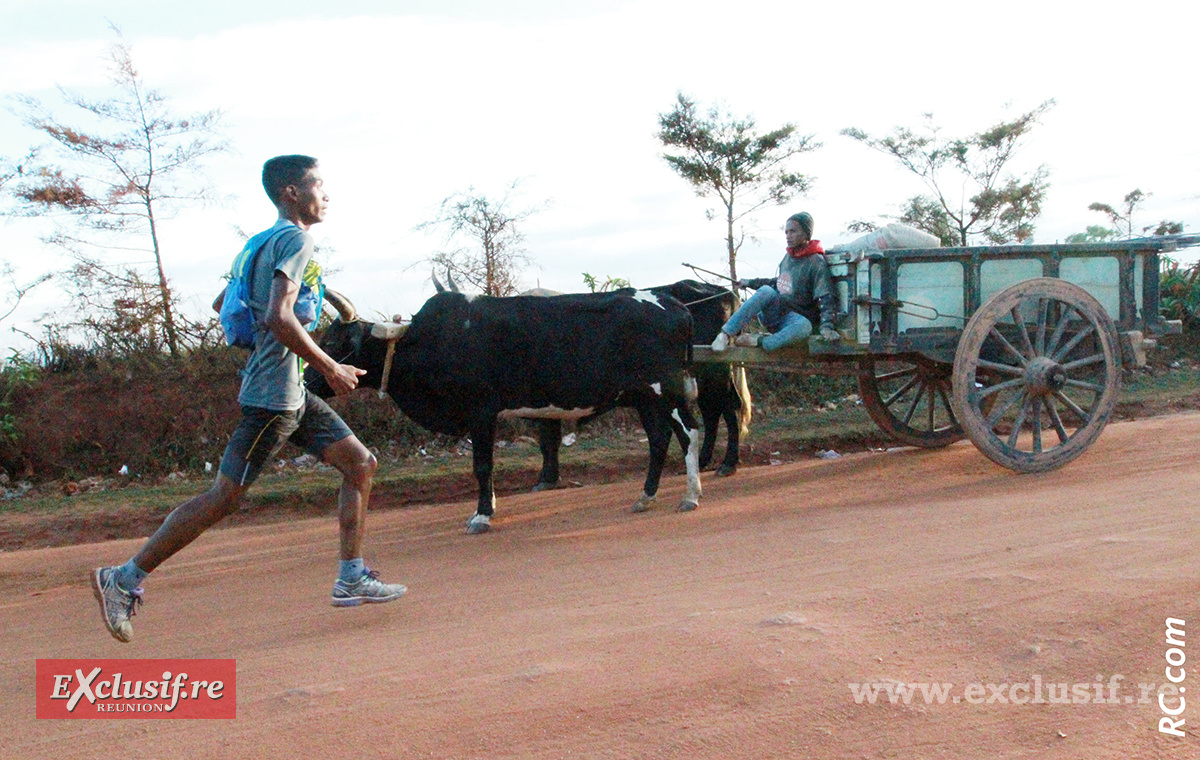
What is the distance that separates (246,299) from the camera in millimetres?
4332

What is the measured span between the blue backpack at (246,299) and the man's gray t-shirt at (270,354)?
0.02 m

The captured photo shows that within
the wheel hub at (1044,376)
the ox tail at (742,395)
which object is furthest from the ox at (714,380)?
the wheel hub at (1044,376)

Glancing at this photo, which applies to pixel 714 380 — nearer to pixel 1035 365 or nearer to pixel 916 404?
pixel 916 404

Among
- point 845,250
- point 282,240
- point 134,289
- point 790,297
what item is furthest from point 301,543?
point 134,289

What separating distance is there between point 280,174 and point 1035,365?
566cm

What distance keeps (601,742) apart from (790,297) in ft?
17.8

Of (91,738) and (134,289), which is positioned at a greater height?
(134,289)

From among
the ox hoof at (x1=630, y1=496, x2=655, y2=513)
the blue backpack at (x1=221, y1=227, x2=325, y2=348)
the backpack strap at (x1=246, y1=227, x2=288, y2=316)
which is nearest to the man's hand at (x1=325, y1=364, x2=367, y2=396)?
the blue backpack at (x1=221, y1=227, x2=325, y2=348)

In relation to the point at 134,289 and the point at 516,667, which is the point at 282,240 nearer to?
the point at 516,667

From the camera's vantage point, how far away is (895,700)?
133 inches

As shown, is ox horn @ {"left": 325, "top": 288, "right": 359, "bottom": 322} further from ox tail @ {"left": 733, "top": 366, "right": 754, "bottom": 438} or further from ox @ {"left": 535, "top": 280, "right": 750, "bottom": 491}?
ox tail @ {"left": 733, "top": 366, "right": 754, "bottom": 438}

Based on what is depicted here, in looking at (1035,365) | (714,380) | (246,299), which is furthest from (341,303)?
(1035,365)

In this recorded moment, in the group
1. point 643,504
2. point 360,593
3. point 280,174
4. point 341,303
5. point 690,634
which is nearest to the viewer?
point 690,634

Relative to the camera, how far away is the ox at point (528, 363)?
7219 mm
